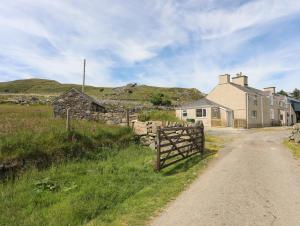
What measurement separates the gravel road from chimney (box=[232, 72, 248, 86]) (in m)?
Answer: 37.6

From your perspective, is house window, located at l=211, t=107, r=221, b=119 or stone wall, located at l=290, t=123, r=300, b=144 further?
house window, located at l=211, t=107, r=221, b=119

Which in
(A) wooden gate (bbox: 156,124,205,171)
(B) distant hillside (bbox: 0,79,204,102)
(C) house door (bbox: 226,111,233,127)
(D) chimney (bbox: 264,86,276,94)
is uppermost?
(B) distant hillside (bbox: 0,79,204,102)

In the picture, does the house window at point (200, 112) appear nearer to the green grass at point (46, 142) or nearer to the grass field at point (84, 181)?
the grass field at point (84, 181)

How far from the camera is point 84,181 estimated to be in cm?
891

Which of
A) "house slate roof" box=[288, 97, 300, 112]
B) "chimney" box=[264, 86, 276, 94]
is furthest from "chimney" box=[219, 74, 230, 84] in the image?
"house slate roof" box=[288, 97, 300, 112]

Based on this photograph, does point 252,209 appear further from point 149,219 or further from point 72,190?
point 72,190

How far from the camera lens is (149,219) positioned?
604 cm

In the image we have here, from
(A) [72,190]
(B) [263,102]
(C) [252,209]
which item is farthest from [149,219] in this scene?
(B) [263,102]

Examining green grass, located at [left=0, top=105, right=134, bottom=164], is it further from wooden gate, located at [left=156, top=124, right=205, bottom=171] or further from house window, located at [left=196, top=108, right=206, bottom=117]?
house window, located at [left=196, top=108, right=206, bottom=117]

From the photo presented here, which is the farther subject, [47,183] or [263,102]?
[263,102]

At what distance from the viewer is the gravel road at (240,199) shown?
5.93 m

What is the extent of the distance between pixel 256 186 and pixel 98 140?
7.47 metres

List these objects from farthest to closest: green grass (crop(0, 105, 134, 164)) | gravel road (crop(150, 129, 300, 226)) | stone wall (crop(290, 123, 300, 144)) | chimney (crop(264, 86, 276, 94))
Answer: chimney (crop(264, 86, 276, 94)), stone wall (crop(290, 123, 300, 144)), green grass (crop(0, 105, 134, 164)), gravel road (crop(150, 129, 300, 226))

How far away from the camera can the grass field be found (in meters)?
6.46
